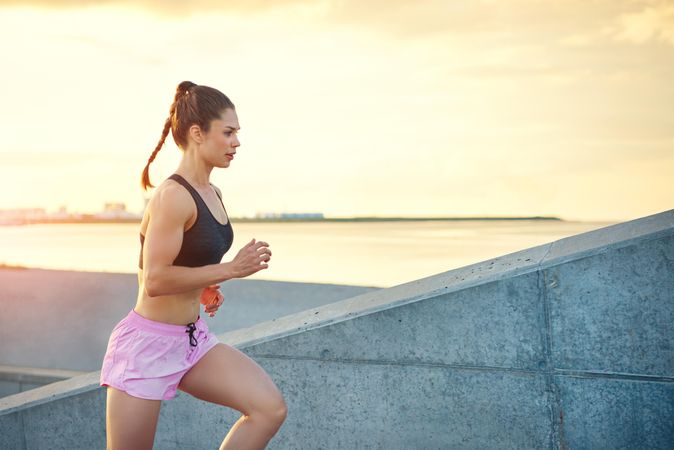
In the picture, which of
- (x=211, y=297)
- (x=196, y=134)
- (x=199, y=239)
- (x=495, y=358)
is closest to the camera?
(x=199, y=239)

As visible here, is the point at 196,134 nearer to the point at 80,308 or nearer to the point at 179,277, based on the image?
the point at 179,277

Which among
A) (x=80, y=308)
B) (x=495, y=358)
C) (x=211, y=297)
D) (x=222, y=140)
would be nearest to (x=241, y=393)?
(x=211, y=297)

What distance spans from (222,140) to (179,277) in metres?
0.65

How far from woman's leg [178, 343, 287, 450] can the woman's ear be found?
0.97 m

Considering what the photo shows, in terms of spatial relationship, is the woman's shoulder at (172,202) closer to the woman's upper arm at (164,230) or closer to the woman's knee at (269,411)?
the woman's upper arm at (164,230)

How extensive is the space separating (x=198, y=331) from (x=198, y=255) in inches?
15.8

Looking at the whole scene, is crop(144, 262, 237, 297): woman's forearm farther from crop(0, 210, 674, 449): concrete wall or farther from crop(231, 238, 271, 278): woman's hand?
crop(0, 210, 674, 449): concrete wall

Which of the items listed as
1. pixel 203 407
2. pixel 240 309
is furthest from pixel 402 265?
pixel 203 407

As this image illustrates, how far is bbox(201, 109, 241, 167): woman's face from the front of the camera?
11.2 feet

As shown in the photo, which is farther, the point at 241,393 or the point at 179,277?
the point at 241,393

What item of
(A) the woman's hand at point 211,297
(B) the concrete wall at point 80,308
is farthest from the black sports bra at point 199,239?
(B) the concrete wall at point 80,308

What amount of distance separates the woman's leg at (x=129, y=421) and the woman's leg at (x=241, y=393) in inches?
8.9

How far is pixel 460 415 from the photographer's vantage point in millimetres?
4355

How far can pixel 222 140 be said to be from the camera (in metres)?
3.41
